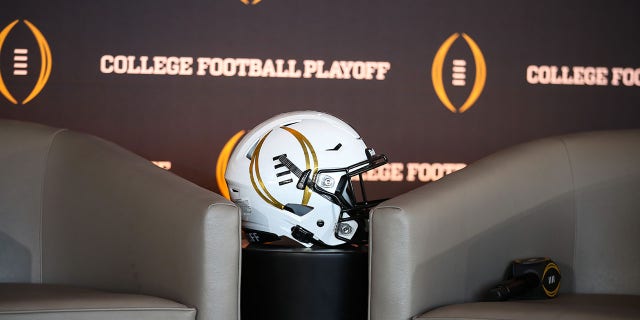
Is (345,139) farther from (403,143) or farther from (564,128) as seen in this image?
(564,128)

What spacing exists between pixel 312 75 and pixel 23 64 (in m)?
1.17

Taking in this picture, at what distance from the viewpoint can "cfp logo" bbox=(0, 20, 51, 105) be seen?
3.15m

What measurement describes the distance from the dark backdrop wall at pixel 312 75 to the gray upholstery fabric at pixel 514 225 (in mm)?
1151

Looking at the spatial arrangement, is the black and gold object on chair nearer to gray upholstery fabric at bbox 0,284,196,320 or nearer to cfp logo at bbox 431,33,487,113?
gray upholstery fabric at bbox 0,284,196,320

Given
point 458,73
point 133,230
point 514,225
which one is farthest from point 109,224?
point 458,73

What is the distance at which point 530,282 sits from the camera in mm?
1761

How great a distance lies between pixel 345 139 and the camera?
197 centimetres

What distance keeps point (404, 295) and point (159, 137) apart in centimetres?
179

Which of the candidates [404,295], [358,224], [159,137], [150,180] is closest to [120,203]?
[150,180]

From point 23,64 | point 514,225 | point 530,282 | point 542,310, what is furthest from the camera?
point 23,64

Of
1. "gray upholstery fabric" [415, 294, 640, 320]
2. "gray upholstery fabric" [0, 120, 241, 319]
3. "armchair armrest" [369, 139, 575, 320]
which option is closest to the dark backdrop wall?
"gray upholstery fabric" [0, 120, 241, 319]

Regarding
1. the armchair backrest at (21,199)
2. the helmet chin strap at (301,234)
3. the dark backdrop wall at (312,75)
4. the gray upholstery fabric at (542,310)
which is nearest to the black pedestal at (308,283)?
the helmet chin strap at (301,234)

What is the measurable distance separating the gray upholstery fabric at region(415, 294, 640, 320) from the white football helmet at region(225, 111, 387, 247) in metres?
0.40

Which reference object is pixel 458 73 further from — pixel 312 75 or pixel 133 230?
pixel 133 230
